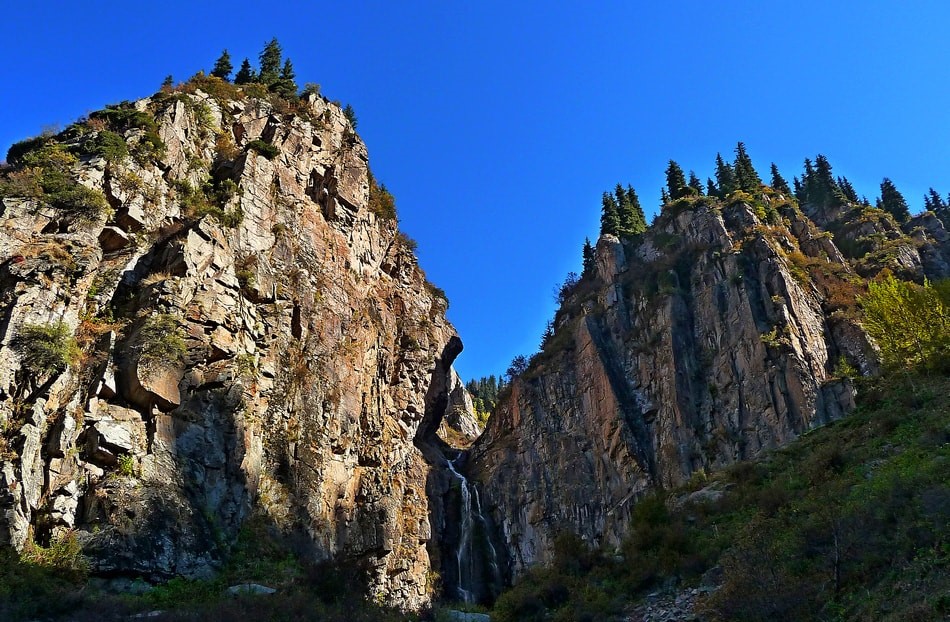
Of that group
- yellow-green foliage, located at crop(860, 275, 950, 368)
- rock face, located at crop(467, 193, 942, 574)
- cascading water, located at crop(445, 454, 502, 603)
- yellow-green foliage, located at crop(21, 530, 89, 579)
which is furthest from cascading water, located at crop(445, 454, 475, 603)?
yellow-green foliage, located at crop(860, 275, 950, 368)

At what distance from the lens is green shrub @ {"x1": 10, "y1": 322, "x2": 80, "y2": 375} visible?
26.2 meters

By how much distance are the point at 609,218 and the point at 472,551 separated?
4017 centimetres

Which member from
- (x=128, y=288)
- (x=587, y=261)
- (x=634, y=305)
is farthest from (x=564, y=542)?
(x=587, y=261)

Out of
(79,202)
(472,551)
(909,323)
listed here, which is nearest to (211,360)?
(79,202)

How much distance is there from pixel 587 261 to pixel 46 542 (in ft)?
206

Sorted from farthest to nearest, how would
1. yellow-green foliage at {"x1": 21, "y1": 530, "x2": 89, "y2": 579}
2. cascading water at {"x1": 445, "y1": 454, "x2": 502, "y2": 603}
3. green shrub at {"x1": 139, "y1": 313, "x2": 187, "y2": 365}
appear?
cascading water at {"x1": 445, "y1": 454, "x2": 502, "y2": 603} < green shrub at {"x1": 139, "y1": 313, "x2": 187, "y2": 365} < yellow-green foliage at {"x1": 21, "y1": 530, "x2": 89, "y2": 579}

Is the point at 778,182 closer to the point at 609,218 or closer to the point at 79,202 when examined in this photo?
the point at 609,218

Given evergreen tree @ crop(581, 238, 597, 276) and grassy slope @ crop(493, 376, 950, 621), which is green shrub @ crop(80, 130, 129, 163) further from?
evergreen tree @ crop(581, 238, 597, 276)

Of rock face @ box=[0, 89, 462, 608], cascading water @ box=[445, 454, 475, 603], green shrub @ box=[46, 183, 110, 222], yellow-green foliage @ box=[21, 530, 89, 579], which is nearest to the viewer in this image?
yellow-green foliage @ box=[21, 530, 89, 579]

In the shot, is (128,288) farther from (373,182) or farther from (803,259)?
(803,259)

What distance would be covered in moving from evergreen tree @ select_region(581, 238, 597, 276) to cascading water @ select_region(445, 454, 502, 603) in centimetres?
2969

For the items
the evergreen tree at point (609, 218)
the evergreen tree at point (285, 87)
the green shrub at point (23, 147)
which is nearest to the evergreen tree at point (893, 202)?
the evergreen tree at point (609, 218)

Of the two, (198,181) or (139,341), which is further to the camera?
(198,181)

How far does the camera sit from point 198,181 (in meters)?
39.4
